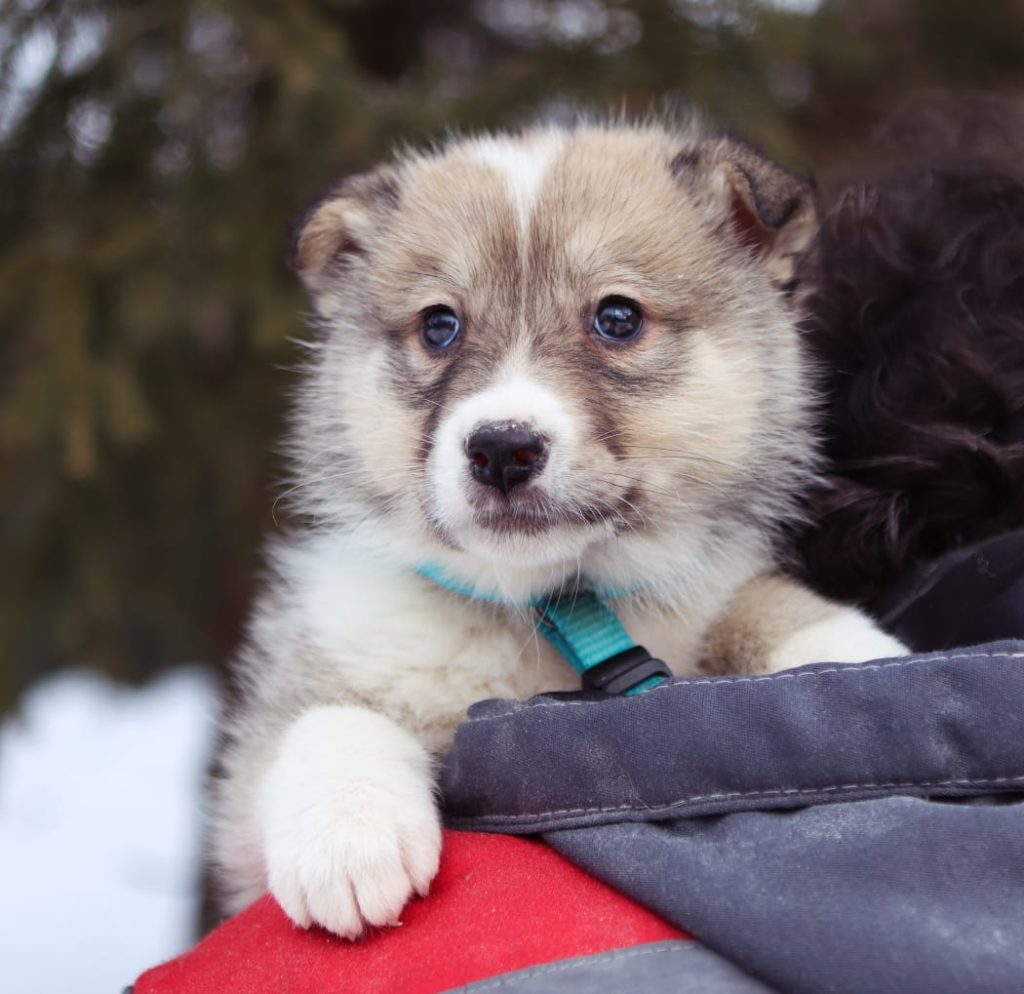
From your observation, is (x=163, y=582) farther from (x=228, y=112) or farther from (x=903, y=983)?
(x=903, y=983)

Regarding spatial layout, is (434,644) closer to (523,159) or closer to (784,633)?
(784,633)

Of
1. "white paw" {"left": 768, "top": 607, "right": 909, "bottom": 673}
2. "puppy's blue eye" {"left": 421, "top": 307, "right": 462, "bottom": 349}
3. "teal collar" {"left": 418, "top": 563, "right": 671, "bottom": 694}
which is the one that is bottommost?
"teal collar" {"left": 418, "top": 563, "right": 671, "bottom": 694}

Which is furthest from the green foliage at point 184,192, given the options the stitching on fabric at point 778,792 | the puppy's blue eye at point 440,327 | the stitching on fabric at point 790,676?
the stitching on fabric at point 778,792

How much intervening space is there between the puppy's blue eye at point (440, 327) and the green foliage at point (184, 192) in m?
0.78

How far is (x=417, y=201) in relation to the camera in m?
2.84

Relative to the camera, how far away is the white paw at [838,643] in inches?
86.4

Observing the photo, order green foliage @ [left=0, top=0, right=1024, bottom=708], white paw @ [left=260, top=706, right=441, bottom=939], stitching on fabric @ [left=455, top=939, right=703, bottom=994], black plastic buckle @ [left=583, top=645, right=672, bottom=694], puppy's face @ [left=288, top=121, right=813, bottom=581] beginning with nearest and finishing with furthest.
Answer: stitching on fabric @ [left=455, top=939, right=703, bottom=994] → white paw @ [left=260, top=706, right=441, bottom=939] → black plastic buckle @ [left=583, top=645, right=672, bottom=694] → puppy's face @ [left=288, top=121, right=813, bottom=581] → green foliage @ [left=0, top=0, right=1024, bottom=708]

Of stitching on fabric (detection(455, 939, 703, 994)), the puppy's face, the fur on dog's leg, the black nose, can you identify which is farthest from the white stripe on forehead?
stitching on fabric (detection(455, 939, 703, 994))

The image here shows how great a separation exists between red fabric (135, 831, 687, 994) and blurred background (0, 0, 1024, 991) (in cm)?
150

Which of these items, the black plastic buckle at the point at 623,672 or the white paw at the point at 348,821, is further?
the black plastic buckle at the point at 623,672

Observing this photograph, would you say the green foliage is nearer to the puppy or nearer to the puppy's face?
the puppy's face

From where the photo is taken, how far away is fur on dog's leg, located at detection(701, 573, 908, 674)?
2.23 metres

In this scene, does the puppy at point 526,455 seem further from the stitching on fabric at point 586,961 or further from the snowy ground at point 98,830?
the snowy ground at point 98,830

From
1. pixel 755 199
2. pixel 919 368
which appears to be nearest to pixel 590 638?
pixel 919 368
